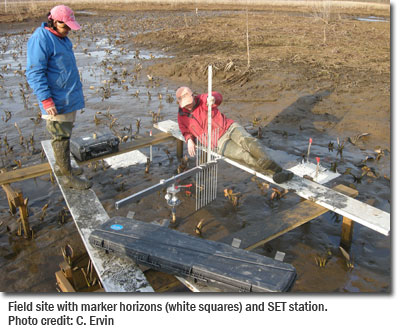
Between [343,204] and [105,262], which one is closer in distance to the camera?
[105,262]

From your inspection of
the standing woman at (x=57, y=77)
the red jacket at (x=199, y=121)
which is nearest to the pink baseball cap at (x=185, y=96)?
the red jacket at (x=199, y=121)

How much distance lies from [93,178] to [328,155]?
452 cm

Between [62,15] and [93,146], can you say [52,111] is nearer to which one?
[62,15]

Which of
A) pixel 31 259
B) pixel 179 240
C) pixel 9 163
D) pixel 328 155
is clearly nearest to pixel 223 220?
pixel 179 240

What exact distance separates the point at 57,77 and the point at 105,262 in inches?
86.5

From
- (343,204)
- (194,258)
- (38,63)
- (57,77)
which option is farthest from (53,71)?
(343,204)

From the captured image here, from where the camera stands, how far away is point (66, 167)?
15.1ft

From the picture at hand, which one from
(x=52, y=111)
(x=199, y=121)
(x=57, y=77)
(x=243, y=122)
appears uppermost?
(x=57, y=77)

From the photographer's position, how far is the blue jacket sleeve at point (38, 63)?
12.7 ft

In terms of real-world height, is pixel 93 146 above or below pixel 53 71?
below

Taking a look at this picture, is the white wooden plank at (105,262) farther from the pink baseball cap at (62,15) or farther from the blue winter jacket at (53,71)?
the pink baseball cap at (62,15)

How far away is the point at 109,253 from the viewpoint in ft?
11.1

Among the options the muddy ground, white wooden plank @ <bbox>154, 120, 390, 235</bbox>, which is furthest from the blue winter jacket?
white wooden plank @ <bbox>154, 120, 390, 235</bbox>

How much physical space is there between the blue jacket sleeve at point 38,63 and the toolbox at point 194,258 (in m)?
1.69
